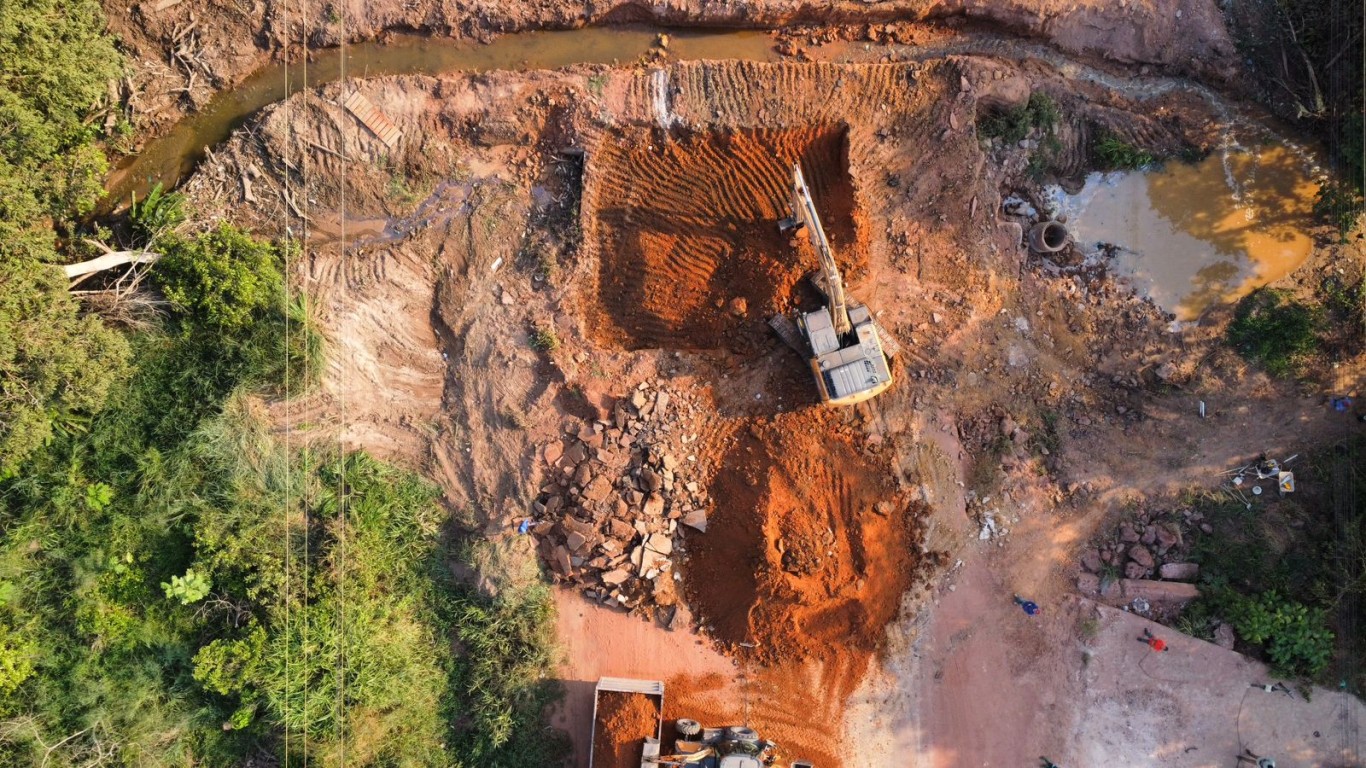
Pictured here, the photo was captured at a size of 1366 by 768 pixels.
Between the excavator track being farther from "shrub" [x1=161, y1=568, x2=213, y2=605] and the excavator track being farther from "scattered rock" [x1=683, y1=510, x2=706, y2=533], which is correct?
"shrub" [x1=161, y1=568, x2=213, y2=605]

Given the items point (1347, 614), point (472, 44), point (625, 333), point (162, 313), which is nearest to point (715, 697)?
point (625, 333)

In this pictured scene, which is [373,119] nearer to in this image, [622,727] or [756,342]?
[756,342]

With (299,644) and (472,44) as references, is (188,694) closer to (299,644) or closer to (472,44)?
(299,644)

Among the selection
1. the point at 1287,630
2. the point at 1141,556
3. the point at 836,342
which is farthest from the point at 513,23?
the point at 1287,630

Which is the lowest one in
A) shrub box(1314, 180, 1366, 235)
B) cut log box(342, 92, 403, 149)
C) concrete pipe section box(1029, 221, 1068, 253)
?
concrete pipe section box(1029, 221, 1068, 253)

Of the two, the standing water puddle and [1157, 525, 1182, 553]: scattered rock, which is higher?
the standing water puddle

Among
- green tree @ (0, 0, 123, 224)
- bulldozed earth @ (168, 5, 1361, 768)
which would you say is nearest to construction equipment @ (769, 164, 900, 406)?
bulldozed earth @ (168, 5, 1361, 768)

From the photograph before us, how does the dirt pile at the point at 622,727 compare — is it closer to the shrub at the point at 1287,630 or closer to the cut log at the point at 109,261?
the shrub at the point at 1287,630
